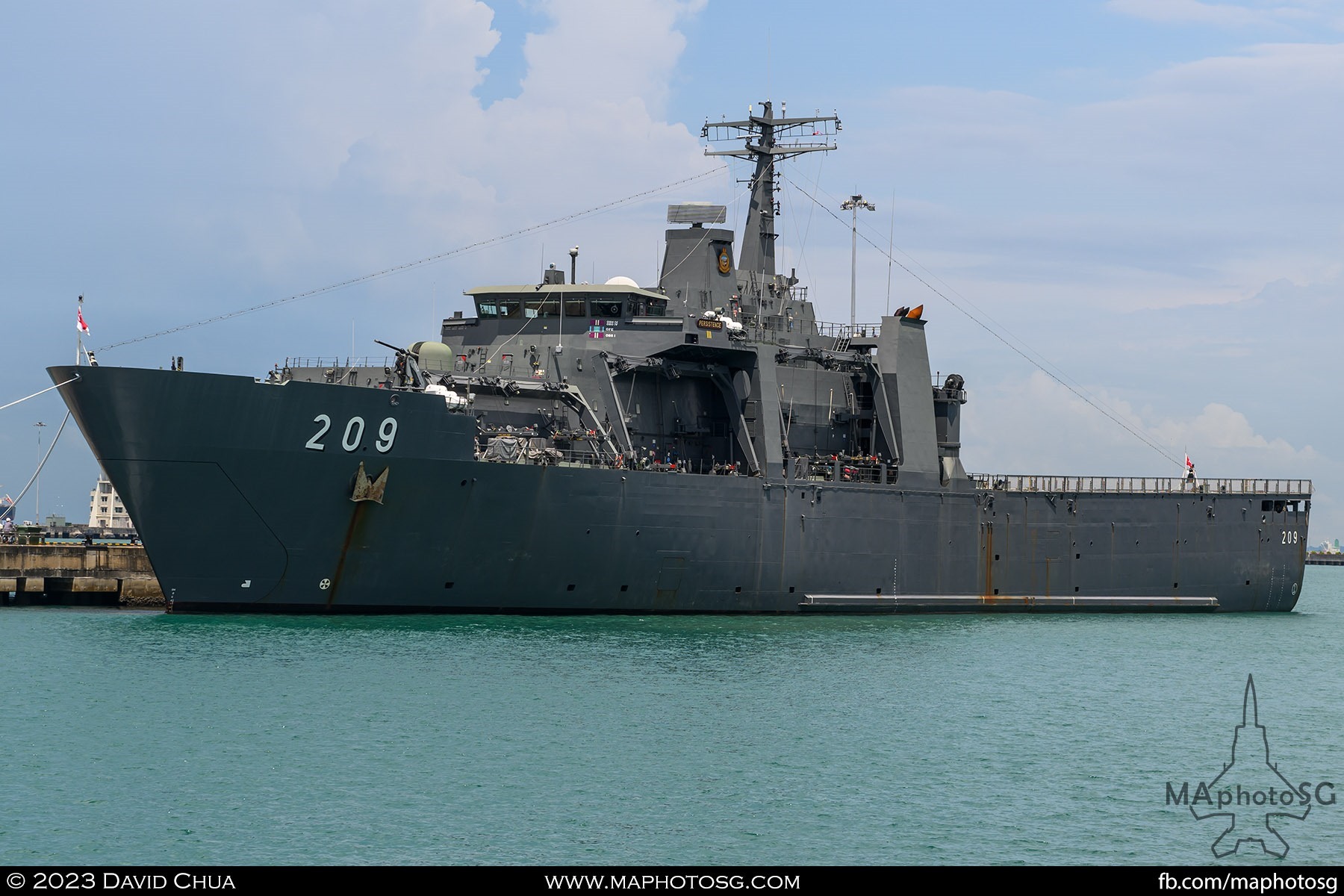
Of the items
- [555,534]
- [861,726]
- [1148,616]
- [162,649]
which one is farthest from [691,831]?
[1148,616]

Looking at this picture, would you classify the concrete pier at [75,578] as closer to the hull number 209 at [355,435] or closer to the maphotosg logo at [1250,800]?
the hull number 209 at [355,435]

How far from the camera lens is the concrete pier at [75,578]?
3488 centimetres

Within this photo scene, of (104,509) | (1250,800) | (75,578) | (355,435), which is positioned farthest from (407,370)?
(104,509)

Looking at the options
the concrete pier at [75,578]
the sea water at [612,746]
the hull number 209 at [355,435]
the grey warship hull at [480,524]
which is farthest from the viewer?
the concrete pier at [75,578]

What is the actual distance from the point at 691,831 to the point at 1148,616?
29.5 metres

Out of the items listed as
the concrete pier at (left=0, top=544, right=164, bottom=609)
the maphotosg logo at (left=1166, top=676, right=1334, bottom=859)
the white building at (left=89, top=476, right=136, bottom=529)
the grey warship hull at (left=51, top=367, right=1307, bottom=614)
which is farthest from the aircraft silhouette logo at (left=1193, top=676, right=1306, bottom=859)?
the white building at (left=89, top=476, right=136, bottom=529)

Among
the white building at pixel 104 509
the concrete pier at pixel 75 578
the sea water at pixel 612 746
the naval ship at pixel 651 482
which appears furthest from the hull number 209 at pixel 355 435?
the white building at pixel 104 509

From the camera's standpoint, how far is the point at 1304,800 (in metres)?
17.0

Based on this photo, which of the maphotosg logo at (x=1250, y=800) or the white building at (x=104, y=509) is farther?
the white building at (x=104, y=509)

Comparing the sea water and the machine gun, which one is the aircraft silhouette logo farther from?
the machine gun

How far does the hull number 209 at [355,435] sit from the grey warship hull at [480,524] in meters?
0.05

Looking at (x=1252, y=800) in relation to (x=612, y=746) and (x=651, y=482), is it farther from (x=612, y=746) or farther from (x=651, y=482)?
(x=651, y=482)

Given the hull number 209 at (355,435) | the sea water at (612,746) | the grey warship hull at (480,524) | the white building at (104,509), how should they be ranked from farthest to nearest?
the white building at (104,509) < the hull number 209 at (355,435) < the grey warship hull at (480,524) < the sea water at (612,746)

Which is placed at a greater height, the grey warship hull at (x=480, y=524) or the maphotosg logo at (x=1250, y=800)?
the grey warship hull at (x=480, y=524)
